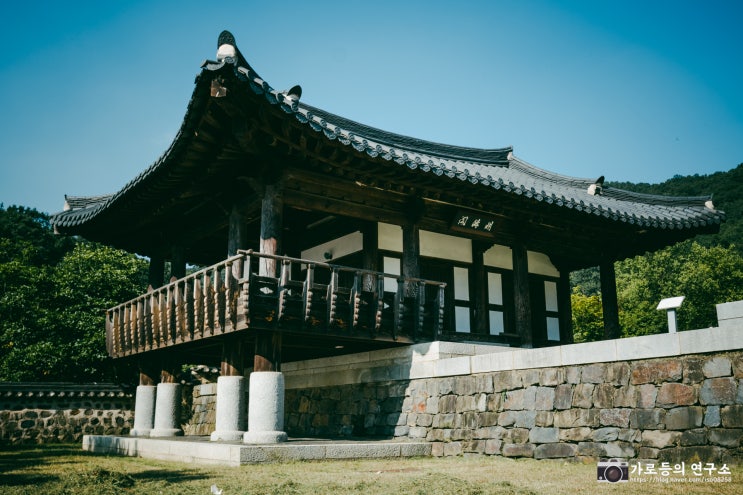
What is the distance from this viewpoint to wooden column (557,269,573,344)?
16.7 m

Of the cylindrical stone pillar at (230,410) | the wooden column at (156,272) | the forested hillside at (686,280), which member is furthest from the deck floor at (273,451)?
the forested hillside at (686,280)

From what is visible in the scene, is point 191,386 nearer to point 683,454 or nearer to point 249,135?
point 249,135

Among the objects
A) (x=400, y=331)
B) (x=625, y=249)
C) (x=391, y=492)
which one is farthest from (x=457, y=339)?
(x=391, y=492)

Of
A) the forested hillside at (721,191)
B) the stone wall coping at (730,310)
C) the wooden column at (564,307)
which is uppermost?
the forested hillside at (721,191)

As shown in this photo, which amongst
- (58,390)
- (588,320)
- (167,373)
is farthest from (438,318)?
(588,320)

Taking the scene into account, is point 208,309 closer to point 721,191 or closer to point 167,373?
point 167,373

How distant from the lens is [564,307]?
16.8 meters

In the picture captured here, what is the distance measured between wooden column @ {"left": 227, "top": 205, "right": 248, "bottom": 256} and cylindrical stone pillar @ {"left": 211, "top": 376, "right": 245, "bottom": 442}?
2.48 meters

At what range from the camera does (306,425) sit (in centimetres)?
1271

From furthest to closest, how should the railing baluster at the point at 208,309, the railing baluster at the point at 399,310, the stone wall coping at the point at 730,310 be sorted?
1. the railing baluster at the point at 399,310
2. the railing baluster at the point at 208,309
3. the stone wall coping at the point at 730,310

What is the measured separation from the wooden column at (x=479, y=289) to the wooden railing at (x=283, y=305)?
1.85m

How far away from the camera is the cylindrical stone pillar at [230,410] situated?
31.6 ft

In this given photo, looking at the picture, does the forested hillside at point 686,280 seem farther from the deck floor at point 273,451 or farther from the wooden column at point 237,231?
the deck floor at point 273,451

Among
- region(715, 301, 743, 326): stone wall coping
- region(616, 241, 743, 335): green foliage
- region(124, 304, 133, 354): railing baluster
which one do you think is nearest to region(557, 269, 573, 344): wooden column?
region(715, 301, 743, 326): stone wall coping
